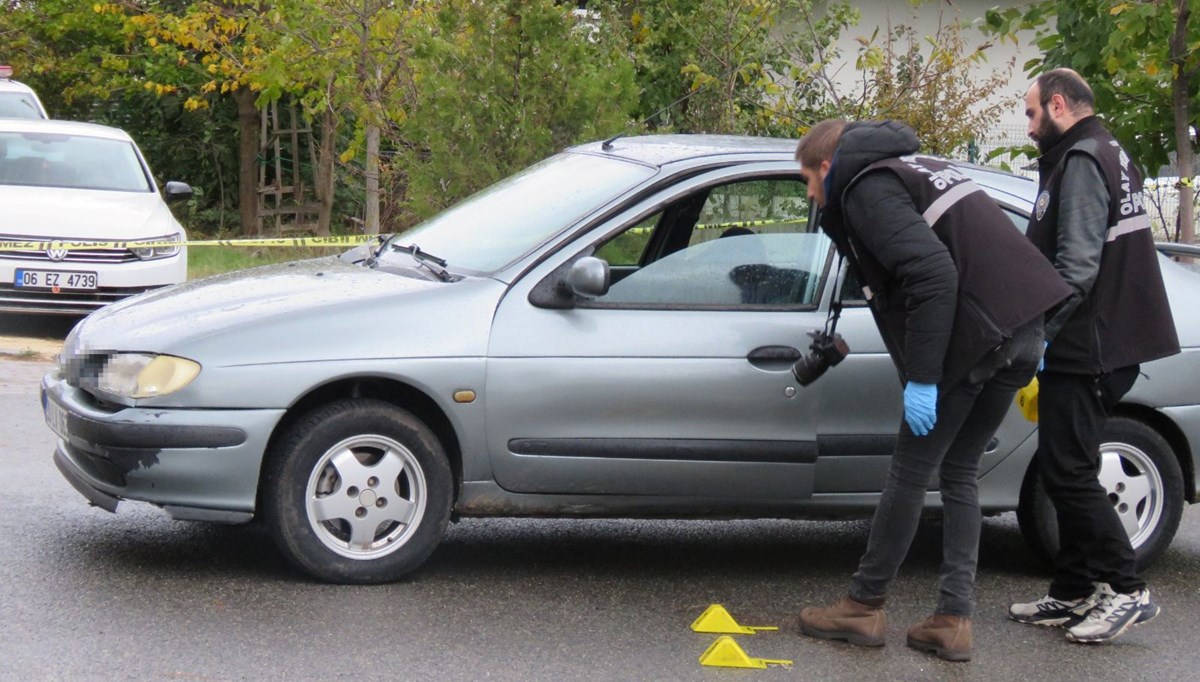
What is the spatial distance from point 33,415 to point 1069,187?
5.69 meters

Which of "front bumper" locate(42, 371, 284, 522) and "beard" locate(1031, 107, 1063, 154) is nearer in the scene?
"front bumper" locate(42, 371, 284, 522)

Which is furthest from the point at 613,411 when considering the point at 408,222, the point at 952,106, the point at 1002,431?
the point at 408,222

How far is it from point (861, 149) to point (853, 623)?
1522 mm

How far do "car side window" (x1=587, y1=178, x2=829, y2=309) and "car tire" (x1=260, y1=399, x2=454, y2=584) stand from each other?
838 mm

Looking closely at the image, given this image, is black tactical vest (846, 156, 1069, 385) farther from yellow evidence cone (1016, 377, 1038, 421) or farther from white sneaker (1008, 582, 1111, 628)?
white sneaker (1008, 582, 1111, 628)

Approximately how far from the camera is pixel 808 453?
540 centimetres

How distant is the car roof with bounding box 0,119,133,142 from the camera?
13.2 m

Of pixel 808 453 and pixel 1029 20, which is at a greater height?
pixel 1029 20

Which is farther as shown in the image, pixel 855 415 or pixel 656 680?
pixel 855 415

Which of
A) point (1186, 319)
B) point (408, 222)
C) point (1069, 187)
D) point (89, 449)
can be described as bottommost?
point (408, 222)

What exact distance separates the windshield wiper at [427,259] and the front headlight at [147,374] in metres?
0.97

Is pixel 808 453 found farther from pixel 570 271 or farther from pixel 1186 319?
pixel 1186 319

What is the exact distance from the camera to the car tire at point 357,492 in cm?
509

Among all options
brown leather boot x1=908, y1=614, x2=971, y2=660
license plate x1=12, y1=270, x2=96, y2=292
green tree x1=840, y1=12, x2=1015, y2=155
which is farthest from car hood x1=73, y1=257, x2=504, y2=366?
green tree x1=840, y1=12, x2=1015, y2=155
